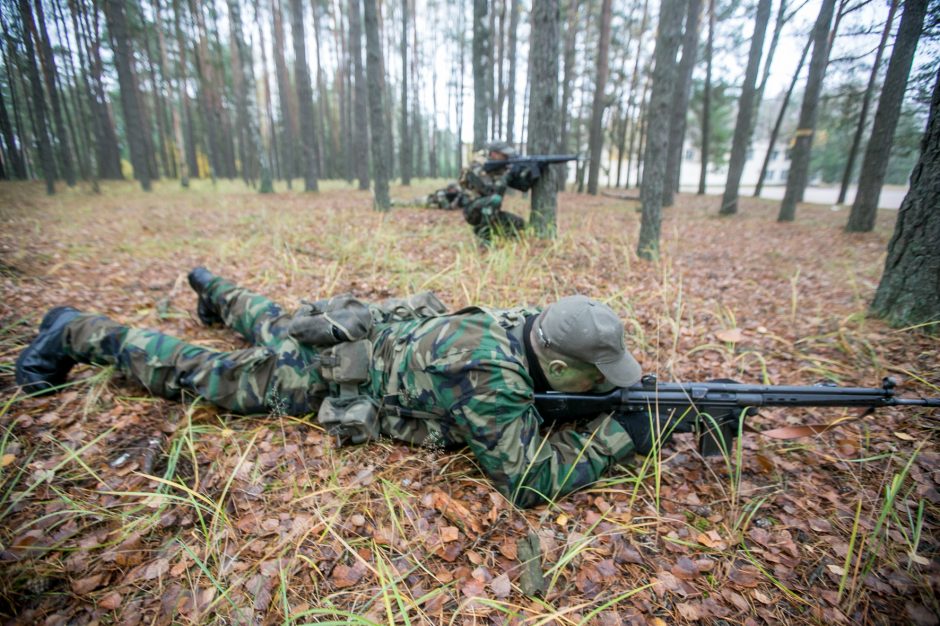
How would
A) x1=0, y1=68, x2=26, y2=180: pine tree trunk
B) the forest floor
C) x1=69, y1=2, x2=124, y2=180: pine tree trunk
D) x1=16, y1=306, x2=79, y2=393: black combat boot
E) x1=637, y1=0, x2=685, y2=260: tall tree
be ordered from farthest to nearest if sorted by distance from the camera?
x1=69, y1=2, x2=124, y2=180: pine tree trunk
x1=637, y1=0, x2=685, y2=260: tall tree
x1=0, y1=68, x2=26, y2=180: pine tree trunk
x1=16, y1=306, x2=79, y2=393: black combat boot
the forest floor

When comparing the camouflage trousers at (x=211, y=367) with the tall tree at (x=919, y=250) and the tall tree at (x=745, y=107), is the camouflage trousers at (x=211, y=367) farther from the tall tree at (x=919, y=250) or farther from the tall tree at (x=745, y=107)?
the tall tree at (x=745, y=107)

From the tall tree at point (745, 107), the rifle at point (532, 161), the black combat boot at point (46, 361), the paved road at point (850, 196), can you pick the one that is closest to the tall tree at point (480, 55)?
the rifle at point (532, 161)

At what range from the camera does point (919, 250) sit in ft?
9.71

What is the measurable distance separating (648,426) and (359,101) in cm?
1471

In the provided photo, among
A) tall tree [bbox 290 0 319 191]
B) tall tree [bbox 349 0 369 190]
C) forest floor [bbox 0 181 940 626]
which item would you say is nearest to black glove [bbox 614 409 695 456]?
forest floor [bbox 0 181 940 626]

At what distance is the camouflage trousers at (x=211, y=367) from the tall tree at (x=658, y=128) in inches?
186

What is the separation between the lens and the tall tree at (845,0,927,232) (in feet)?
20.0

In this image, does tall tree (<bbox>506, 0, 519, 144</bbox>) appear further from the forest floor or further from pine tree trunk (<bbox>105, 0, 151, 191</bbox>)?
the forest floor

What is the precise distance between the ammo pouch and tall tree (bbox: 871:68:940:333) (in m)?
3.86

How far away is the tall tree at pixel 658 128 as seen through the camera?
517 centimetres

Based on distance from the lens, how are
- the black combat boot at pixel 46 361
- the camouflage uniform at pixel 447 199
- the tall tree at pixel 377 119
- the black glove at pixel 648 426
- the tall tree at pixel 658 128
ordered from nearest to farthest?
the black glove at pixel 648 426 → the black combat boot at pixel 46 361 → the tall tree at pixel 658 128 → the tall tree at pixel 377 119 → the camouflage uniform at pixel 447 199

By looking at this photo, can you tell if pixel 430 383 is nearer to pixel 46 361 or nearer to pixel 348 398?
pixel 348 398

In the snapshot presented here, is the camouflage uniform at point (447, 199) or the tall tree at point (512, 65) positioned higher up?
the tall tree at point (512, 65)

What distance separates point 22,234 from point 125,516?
222 inches
